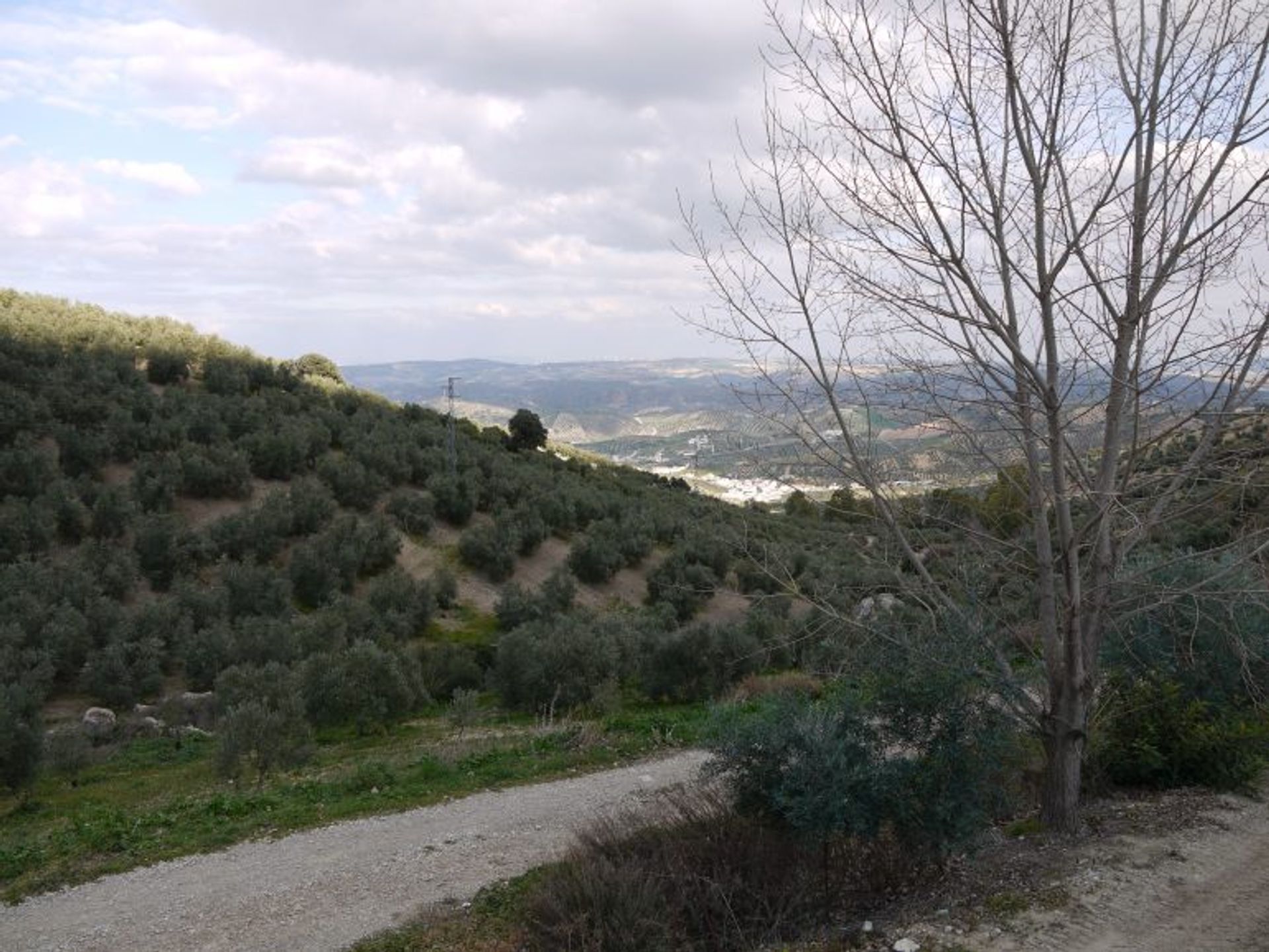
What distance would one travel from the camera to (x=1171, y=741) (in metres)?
7.75

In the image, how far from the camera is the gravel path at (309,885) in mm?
6676

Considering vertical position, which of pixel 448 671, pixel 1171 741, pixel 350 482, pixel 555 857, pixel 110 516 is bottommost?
pixel 448 671

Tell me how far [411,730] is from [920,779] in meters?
11.0

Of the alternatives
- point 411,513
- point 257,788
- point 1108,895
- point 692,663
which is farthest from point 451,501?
point 1108,895

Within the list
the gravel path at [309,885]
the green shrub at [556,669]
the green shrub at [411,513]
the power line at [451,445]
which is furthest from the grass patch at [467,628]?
the gravel path at [309,885]

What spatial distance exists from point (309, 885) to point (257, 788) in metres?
3.62

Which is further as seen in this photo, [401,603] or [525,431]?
[525,431]

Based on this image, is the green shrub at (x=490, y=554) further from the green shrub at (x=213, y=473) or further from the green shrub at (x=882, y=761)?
the green shrub at (x=882, y=761)

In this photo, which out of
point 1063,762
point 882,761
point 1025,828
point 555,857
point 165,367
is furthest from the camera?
point 165,367

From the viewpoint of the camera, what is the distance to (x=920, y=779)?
18.9ft

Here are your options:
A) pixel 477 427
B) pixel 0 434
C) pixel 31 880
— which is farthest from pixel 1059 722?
pixel 477 427

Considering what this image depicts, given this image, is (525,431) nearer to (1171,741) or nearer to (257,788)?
(257,788)

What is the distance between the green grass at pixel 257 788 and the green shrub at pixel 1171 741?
3.57 meters

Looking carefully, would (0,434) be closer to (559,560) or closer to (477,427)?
(559,560)
